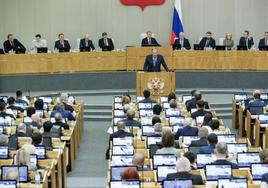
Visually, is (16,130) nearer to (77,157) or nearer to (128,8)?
(77,157)

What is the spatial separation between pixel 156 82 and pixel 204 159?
9773 mm

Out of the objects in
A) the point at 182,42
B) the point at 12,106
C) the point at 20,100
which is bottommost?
the point at 12,106

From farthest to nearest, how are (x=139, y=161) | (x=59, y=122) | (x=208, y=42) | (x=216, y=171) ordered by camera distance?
(x=208, y=42)
(x=59, y=122)
(x=139, y=161)
(x=216, y=171)

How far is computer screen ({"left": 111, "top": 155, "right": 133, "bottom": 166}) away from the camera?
1222 centimetres

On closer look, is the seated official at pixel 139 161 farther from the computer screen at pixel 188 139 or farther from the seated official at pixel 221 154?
the computer screen at pixel 188 139

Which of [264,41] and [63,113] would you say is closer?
[63,113]

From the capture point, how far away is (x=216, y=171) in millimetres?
11070

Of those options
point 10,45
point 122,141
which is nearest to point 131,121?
point 122,141

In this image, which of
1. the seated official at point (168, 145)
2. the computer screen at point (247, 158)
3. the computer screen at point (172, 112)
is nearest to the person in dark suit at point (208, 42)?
the computer screen at point (172, 112)

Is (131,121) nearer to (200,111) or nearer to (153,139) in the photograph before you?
(200,111)

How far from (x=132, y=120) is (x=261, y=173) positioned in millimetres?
5345

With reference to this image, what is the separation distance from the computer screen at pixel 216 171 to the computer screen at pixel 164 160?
0.95m

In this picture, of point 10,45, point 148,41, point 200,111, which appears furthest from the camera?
point 148,41

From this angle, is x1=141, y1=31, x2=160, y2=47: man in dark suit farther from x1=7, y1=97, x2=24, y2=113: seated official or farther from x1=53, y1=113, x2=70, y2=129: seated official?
x1=53, y1=113, x2=70, y2=129: seated official
